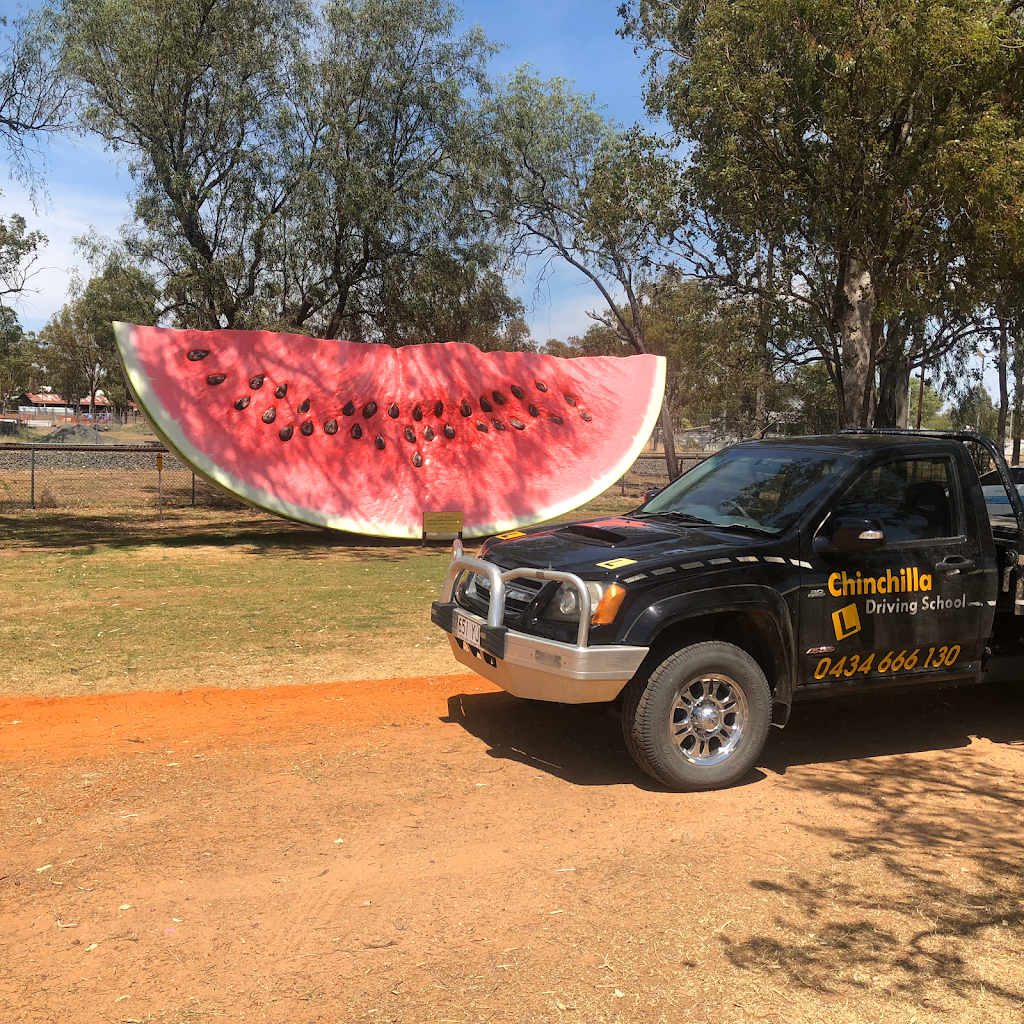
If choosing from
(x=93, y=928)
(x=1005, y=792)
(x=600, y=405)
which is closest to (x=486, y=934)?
(x=93, y=928)

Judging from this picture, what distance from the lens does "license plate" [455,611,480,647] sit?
5.27m

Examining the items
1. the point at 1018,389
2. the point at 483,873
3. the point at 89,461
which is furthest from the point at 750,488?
the point at 1018,389

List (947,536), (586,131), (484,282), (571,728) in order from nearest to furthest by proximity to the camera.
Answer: (947,536), (571,728), (484,282), (586,131)

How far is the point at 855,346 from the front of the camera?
16.8 metres

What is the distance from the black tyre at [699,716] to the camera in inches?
190

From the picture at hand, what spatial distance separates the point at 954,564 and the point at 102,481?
2451 cm

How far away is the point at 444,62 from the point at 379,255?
4.39 m

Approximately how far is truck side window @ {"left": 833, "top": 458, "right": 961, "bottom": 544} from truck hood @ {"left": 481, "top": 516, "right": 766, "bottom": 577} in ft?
2.36

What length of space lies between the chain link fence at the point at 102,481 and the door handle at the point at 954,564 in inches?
516

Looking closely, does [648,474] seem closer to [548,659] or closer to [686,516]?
[686,516]

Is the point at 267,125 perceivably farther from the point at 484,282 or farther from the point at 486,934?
the point at 486,934

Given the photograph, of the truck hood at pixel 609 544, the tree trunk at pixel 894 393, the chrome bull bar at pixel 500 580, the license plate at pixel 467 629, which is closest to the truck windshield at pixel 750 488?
the truck hood at pixel 609 544

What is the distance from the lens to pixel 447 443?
16188 millimetres

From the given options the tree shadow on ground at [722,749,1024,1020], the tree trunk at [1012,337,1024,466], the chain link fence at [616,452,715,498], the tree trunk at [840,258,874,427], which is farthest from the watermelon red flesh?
the tree trunk at [1012,337,1024,466]
